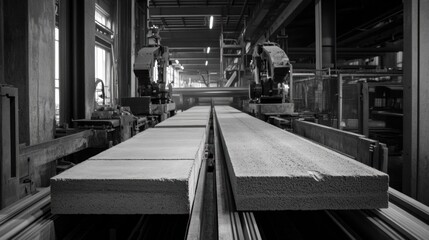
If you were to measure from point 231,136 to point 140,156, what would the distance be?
3.02 feet

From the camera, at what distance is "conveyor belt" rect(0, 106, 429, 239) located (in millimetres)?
1224

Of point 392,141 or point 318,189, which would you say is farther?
point 392,141

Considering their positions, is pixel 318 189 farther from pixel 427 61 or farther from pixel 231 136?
pixel 427 61

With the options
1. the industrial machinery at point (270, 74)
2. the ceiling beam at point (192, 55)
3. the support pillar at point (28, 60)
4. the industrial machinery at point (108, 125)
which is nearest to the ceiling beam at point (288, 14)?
the industrial machinery at point (270, 74)

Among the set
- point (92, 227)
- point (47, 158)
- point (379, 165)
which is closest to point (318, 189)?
point (92, 227)

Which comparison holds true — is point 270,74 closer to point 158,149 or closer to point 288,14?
point 288,14

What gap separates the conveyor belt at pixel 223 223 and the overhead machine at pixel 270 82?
3039 mm

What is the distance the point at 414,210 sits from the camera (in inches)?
53.6

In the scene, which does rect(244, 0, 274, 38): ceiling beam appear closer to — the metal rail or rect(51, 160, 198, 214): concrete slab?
the metal rail

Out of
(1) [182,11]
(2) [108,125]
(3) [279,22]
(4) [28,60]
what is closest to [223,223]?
(4) [28,60]

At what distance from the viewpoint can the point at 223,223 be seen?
1262 millimetres

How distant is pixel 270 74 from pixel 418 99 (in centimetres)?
236

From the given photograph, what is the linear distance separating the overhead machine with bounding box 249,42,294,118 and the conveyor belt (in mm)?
3039

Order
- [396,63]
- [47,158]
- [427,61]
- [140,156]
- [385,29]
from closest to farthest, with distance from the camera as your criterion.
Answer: [140,156] < [47,158] < [427,61] < [385,29] < [396,63]
